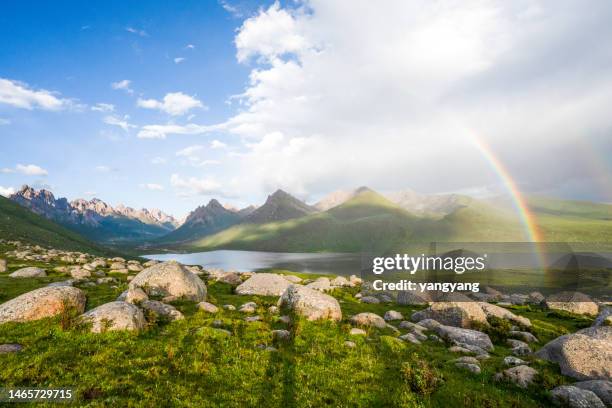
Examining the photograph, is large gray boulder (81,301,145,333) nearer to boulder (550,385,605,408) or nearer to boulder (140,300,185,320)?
boulder (140,300,185,320)

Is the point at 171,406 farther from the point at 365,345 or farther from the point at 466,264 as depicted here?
the point at 466,264

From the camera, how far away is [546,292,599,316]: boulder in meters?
44.7

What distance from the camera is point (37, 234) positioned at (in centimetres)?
17412

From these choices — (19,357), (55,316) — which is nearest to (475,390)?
(19,357)

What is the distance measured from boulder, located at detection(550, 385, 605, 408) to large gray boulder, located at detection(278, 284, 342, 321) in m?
14.6

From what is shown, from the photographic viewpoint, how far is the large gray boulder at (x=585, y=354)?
667 inches

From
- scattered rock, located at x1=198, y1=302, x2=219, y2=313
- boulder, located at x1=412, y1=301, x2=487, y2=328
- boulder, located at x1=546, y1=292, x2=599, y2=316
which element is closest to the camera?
scattered rock, located at x1=198, y1=302, x2=219, y2=313

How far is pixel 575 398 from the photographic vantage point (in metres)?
13.2

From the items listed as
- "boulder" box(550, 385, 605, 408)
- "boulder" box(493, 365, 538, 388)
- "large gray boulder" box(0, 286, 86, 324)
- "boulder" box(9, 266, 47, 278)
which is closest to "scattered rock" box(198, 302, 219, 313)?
"large gray boulder" box(0, 286, 86, 324)

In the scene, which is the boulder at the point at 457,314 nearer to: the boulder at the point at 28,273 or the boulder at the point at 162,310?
the boulder at the point at 162,310

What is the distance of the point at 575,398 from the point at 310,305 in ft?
55.4

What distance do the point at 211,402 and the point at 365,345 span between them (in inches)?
408

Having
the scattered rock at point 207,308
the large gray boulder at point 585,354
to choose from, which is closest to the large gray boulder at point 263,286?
the scattered rock at point 207,308

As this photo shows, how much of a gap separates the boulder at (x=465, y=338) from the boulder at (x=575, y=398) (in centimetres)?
876
